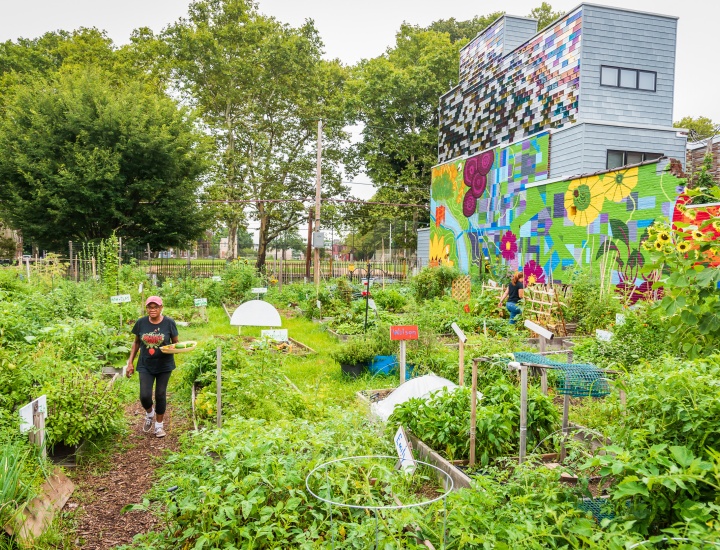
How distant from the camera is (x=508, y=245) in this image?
17.3 m

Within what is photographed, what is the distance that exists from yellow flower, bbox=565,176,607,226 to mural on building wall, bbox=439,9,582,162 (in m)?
2.51

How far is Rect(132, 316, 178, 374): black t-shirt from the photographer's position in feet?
19.8

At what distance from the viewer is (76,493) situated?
14.4 ft

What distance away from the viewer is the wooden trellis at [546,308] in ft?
35.7

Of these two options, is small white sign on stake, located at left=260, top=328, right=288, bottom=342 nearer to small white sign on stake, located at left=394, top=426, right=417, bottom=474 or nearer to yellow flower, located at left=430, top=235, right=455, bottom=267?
small white sign on stake, located at left=394, top=426, right=417, bottom=474

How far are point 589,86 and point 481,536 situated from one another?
597 inches

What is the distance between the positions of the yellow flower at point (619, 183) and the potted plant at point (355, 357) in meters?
8.08

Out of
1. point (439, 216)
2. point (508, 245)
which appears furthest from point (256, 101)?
point (508, 245)

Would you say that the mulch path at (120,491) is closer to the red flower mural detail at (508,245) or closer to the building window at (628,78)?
the red flower mural detail at (508,245)

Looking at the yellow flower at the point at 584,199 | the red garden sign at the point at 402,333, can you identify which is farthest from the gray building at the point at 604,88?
the red garden sign at the point at 402,333

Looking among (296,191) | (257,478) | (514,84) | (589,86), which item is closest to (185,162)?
(296,191)

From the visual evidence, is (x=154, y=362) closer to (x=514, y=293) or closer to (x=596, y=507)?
(x=596, y=507)

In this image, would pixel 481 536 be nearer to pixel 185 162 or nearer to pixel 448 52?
pixel 185 162

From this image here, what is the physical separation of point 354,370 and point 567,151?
10.6 m
